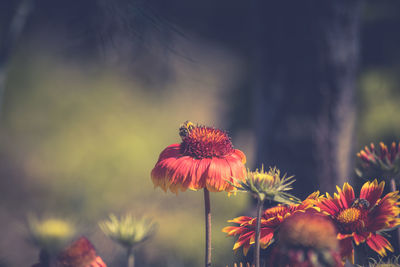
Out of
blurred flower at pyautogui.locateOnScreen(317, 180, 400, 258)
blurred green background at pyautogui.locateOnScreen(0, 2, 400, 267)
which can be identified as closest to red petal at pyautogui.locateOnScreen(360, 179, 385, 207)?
blurred flower at pyautogui.locateOnScreen(317, 180, 400, 258)

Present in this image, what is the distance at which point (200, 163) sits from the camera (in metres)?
0.65

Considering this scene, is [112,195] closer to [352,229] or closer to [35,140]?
[35,140]

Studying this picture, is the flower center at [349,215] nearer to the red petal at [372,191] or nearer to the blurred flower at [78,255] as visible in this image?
the red petal at [372,191]

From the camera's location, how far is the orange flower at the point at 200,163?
0.62m

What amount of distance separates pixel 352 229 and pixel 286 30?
45.9 inches

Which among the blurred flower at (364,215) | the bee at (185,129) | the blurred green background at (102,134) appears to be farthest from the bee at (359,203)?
the blurred green background at (102,134)

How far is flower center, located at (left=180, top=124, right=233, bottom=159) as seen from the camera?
0.67 meters

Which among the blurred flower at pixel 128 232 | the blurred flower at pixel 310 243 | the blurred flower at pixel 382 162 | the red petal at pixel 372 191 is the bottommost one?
the blurred flower at pixel 310 243

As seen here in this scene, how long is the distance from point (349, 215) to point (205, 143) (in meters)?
0.24

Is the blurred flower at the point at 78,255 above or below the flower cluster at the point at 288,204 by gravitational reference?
below

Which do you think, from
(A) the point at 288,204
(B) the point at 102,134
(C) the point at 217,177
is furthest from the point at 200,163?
(B) the point at 102,134

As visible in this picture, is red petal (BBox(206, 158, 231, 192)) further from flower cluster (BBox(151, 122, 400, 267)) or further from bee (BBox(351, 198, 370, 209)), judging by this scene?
bee (BBox(351, 198, 370, 209))

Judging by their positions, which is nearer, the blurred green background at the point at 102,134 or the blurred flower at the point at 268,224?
the blurred flower at the point at 268,224

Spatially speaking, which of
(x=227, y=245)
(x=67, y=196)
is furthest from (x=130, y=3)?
(x=67, y=196)
